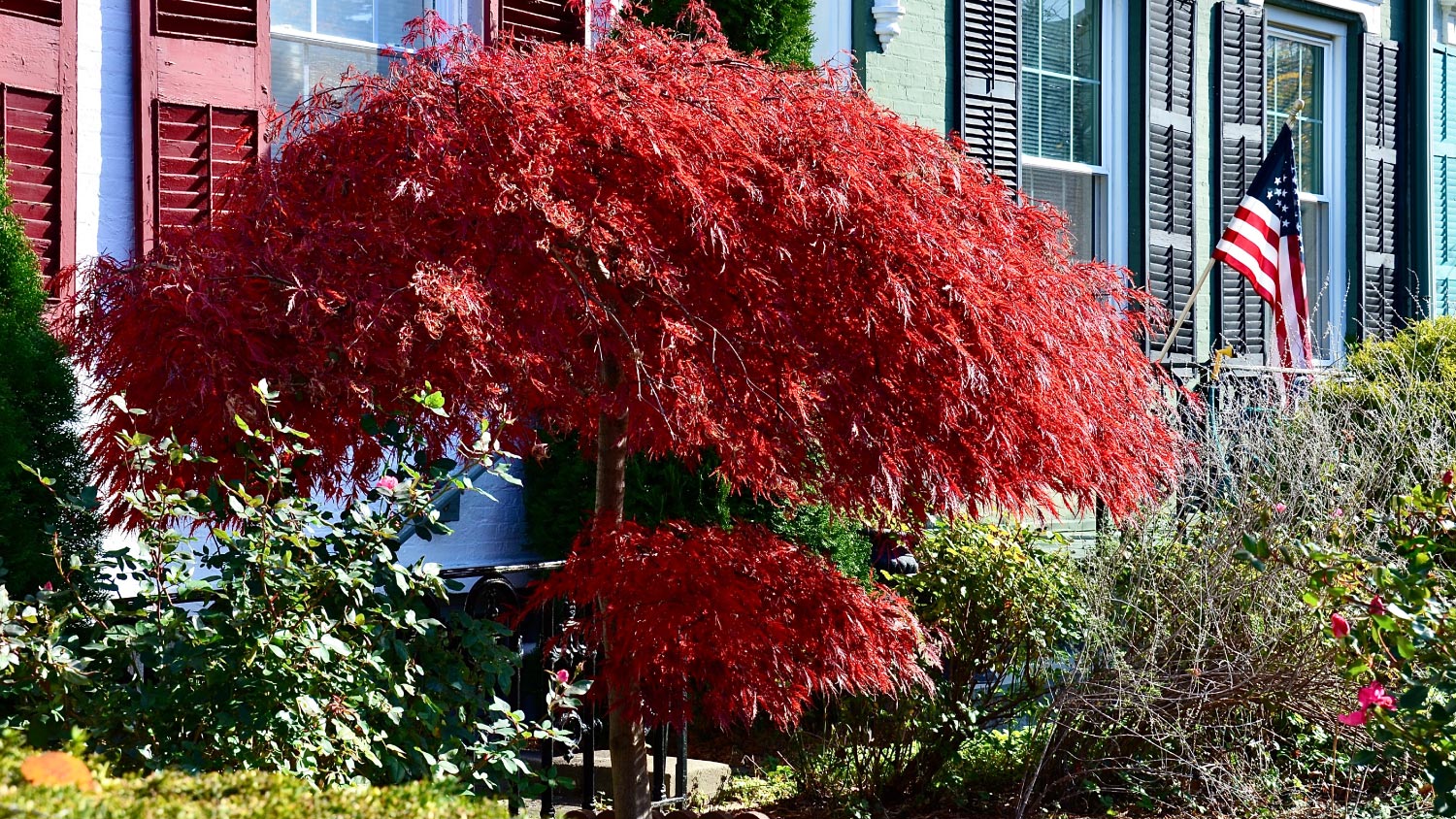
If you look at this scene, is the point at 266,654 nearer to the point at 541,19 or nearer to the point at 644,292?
the point at 644,292

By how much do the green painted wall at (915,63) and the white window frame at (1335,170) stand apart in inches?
152

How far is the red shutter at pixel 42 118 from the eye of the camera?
5695 mm

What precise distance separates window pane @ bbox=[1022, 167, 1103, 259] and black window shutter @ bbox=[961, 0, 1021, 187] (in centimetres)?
70

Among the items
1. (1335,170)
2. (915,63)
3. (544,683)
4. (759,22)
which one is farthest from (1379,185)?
(544,683)

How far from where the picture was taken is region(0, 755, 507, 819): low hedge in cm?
213

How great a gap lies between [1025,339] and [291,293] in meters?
1.88

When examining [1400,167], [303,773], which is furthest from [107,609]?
[1400,167]

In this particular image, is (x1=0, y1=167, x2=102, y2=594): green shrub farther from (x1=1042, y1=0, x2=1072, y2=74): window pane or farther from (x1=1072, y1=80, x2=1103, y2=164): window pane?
(x1=1072, y1=80, x2=1103, y2=164): window pane

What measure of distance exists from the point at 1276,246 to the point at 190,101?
20.7 feet

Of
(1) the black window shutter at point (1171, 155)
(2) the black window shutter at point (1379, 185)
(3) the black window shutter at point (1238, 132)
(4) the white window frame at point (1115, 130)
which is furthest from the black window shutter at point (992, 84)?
(2) the black window shutter at point (1379, 185)

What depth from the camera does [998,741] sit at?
6.49 m

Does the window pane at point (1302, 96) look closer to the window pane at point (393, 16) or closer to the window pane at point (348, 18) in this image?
the window pane at point (393, 16)

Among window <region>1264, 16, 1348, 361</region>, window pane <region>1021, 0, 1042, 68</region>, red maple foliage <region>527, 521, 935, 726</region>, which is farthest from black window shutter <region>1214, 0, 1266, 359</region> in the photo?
red maple foliage <region>527, 521, 935, 726</region>

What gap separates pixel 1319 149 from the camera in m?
11.4
